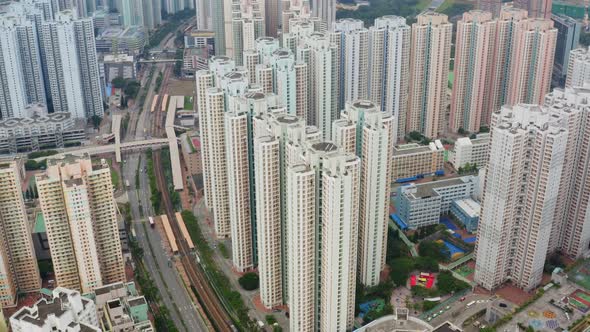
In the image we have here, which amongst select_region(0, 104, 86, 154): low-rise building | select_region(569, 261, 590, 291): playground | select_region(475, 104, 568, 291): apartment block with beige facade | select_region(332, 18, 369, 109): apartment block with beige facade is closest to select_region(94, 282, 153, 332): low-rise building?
select_region(475, 104, 568, 291): apartment block with beige facade

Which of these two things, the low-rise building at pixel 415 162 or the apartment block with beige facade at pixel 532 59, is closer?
the low-rise building at pixel 415 162

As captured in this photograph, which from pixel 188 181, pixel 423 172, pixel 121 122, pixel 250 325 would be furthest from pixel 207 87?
pixel 121 122

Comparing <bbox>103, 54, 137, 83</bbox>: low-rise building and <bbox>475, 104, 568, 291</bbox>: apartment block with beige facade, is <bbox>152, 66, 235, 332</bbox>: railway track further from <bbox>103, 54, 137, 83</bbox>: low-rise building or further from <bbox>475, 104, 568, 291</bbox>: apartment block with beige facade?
<bbox>103, 54, 137, 83</bbox>: low-rise building

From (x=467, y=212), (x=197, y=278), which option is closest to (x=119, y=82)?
(x=197, y=278)

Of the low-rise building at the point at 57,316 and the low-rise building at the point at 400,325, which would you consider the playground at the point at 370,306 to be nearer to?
the low-rise building at the point at 400,325

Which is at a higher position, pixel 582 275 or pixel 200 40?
pixel 200 40

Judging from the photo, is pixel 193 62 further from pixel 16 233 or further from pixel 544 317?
pixel 544 317

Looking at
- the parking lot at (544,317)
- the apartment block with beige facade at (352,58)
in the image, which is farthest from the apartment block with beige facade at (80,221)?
the apartment block with beige facade at (352,58)
